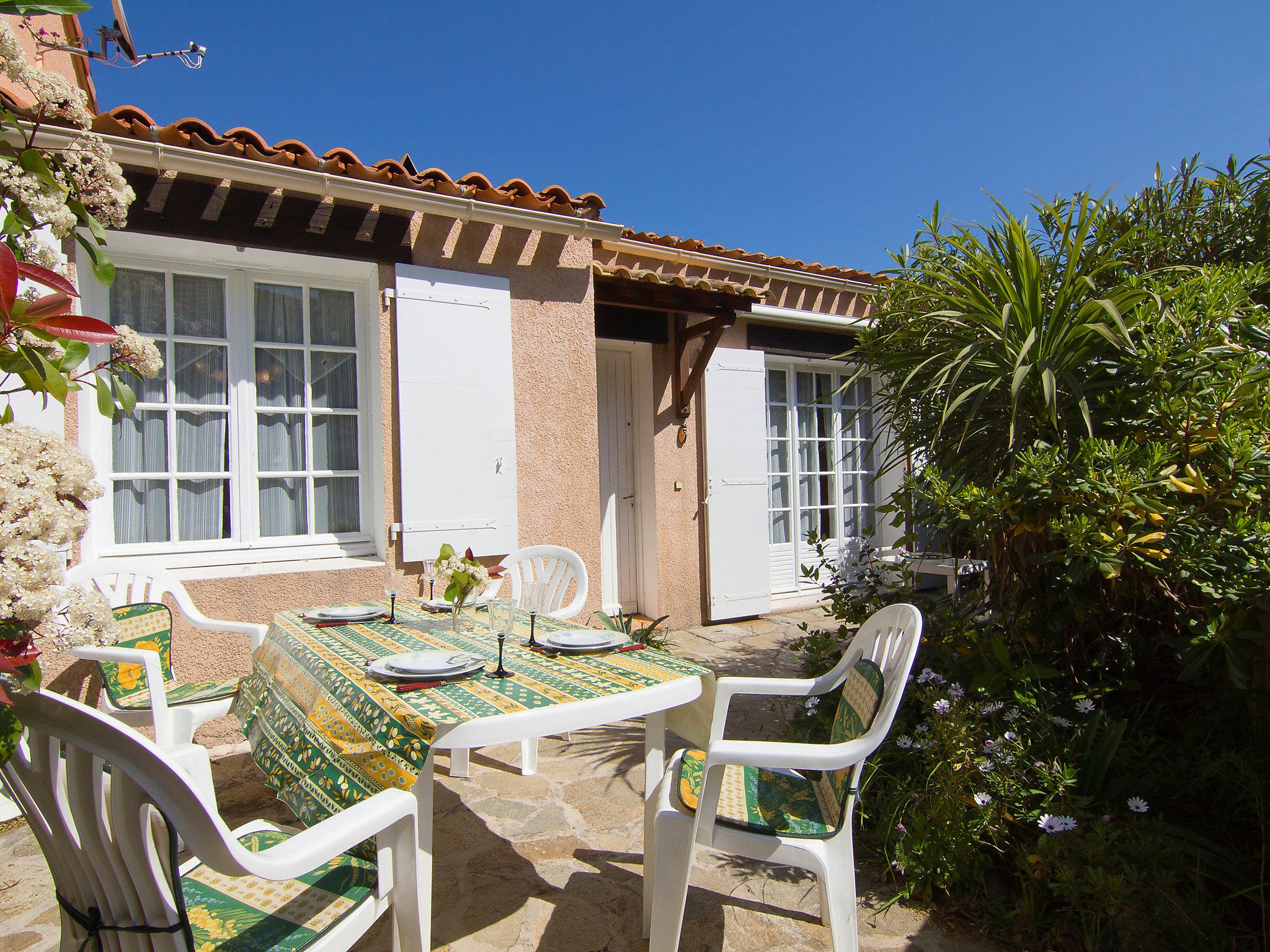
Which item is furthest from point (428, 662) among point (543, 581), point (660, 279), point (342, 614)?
point (660, 279)

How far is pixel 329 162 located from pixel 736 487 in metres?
3.75

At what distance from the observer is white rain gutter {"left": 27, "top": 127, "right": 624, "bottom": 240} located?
131 inches

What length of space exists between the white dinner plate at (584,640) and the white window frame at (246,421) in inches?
82.3

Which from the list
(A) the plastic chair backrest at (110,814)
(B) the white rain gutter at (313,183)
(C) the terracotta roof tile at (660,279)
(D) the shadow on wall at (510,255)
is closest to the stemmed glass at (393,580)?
(D) the shadow on wall at (510,255)

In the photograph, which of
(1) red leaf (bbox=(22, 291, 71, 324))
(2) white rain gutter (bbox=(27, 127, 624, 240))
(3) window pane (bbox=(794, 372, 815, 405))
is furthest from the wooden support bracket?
(1) red leaf (bbox=(22, 291, 71, 324))

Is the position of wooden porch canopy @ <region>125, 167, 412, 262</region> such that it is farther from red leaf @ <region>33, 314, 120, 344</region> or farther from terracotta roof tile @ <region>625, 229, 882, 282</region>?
red leaf @ <region>33, 314, 120, 344</region>

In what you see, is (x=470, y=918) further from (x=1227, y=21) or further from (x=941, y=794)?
(x=1227, y=21)

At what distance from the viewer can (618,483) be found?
5.99 metres

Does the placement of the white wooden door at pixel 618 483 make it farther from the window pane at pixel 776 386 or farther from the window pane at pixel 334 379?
the window pane at pixel 334 379

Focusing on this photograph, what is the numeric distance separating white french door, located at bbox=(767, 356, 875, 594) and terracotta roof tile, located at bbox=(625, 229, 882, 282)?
0.85 meters

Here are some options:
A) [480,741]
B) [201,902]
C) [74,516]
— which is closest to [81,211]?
[74,516]

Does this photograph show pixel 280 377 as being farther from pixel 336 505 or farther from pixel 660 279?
pixel 660 279

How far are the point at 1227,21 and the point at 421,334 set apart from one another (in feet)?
14.1

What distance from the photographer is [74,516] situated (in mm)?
789
